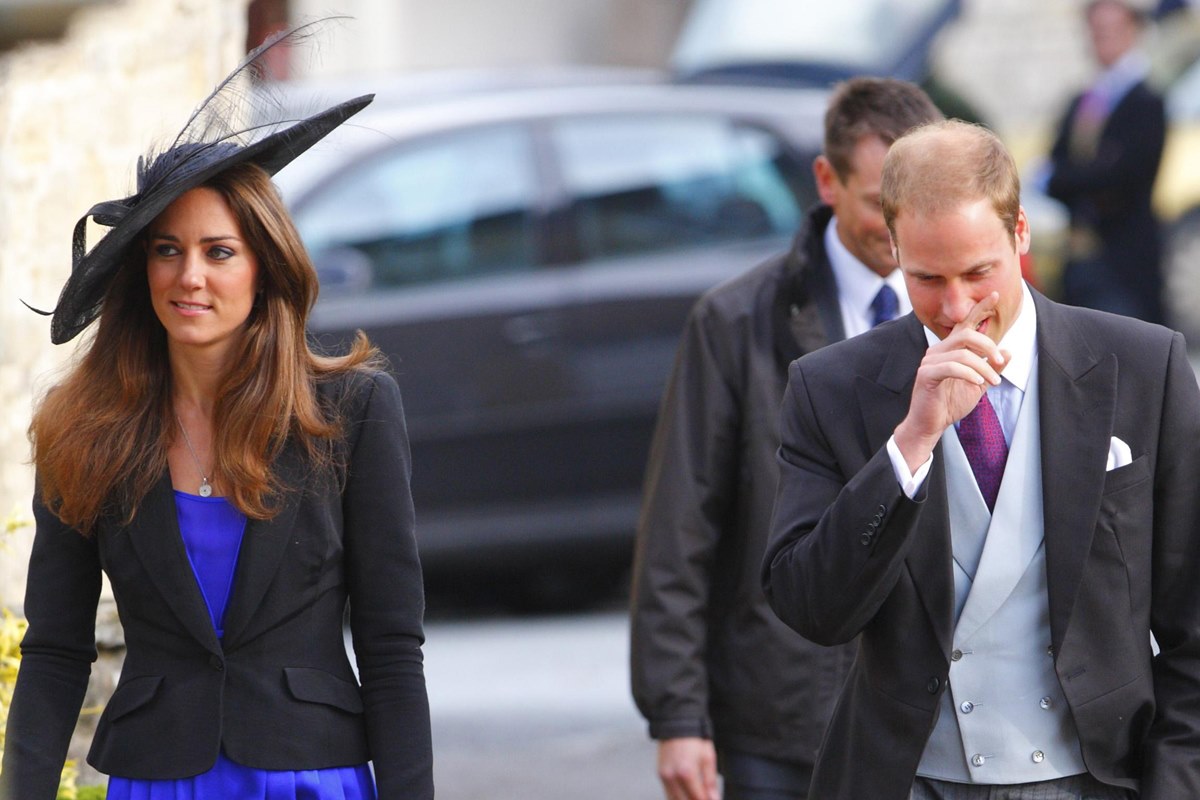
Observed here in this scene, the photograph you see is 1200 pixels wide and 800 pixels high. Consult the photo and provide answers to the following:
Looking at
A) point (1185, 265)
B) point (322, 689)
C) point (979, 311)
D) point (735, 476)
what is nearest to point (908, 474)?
point (979, 311)

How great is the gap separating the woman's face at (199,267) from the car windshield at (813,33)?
19.5ft

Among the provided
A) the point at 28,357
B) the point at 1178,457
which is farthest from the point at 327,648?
the point at 28,357

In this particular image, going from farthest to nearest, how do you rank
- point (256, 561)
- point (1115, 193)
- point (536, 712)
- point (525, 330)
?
point (1115, 193) → point (525, 330) → point (536, 712) → point (256, 561)

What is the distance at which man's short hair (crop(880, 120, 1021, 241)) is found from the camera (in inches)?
108

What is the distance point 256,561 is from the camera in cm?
303

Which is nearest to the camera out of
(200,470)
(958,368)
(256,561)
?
(958,368)

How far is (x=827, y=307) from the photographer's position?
4078mm

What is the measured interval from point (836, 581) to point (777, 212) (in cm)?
499

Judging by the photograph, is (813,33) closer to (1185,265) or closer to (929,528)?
(1185,265)

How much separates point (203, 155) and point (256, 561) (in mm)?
643

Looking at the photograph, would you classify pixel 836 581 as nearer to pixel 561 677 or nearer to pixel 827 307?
pixel 827 307

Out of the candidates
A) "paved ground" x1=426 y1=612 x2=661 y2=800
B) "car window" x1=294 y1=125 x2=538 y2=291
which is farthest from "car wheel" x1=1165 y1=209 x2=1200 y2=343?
"car window" x1=294 y1=125 x2=538 y2=291

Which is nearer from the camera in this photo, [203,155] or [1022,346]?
[1022,346]

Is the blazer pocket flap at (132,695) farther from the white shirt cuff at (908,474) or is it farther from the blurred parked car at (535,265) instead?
the blurred parked car at (535,265)
